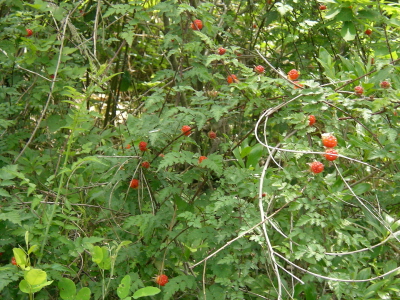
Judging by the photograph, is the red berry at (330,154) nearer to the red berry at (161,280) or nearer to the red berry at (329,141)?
the red berry at (329,141)

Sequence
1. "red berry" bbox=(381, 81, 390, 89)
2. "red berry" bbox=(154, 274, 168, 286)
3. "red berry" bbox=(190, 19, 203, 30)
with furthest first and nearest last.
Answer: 1. "red berry" bbox=(190, 19, 203, 30)
2. "red berry" bbox=(154, 274, 168, 286)
3. "red berry" bbox=(381, 81, 390, 89)

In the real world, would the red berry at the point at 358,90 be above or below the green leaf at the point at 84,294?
above

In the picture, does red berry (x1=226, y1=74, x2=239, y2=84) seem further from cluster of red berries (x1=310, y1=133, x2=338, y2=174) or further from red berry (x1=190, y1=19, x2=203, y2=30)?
cluster of red berries (x1=310, y1=133, x2=338, y2=174)

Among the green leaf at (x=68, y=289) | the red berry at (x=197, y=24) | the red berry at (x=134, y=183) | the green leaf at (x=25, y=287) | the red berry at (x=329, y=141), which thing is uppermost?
the red berry at (x=197, y=24)

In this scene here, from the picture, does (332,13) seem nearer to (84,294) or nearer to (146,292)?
(146,292)

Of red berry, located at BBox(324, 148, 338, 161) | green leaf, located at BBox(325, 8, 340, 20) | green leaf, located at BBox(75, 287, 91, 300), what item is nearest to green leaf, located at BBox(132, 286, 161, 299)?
green leaf, located at BBox(75, 287, 91, 300)

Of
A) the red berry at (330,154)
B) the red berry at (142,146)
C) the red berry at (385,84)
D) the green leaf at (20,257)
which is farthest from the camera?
the red berry at (142,146)

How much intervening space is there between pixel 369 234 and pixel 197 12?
146 centimetres

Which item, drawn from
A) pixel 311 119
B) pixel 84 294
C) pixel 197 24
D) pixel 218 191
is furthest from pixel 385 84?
pixel 84 294

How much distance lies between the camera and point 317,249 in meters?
2.02

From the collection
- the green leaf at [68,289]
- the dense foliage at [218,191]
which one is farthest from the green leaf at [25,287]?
the green leaf at [68,289]

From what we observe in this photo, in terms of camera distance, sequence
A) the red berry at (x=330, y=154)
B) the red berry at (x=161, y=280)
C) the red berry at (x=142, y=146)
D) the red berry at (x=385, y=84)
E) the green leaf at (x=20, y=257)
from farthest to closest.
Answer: the red berry at (x=142, y=146), the red berry at (x=161, y=280), the red berry at (x=385, y=84), the green leaf at (x=20, y=257), the red berry at (x=330, y=154)

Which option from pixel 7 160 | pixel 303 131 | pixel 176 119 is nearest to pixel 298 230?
pixel 303 131

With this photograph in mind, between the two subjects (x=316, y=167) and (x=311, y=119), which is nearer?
(x=316, y=167)
